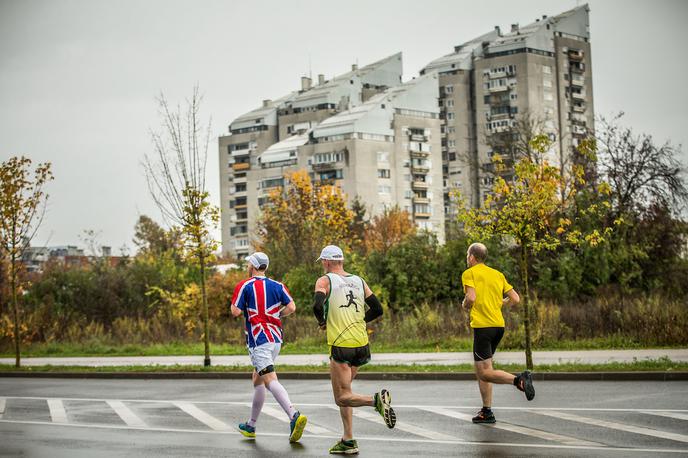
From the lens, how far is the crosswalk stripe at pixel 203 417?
40.6 ft

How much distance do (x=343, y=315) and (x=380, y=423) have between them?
260 cm

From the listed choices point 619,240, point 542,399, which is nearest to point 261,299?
point 542,399

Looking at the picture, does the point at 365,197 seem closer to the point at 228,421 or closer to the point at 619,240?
the point at 619,240

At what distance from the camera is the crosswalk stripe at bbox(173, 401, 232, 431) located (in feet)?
40.6

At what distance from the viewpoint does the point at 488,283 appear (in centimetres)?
1176

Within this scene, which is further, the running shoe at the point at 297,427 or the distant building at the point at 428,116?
the distant building at the point at 428,116

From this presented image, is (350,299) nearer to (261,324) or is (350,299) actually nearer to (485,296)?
(261,324)

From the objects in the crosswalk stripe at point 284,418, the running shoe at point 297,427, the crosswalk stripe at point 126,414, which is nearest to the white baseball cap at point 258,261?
the running shoe at point 297,427

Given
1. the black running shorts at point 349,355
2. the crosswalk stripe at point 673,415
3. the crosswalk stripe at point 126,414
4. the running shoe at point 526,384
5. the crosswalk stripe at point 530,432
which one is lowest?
the crosswalk stripe at point 126,414

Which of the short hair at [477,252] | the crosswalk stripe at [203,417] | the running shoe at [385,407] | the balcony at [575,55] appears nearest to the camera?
the running shoe at [385,407]

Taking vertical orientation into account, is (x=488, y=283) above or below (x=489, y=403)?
above

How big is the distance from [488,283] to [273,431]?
298 centimetres

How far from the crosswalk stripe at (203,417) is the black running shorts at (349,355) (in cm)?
274

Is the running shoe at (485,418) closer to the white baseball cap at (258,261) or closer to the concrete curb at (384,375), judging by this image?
the white baseball cap at (258,261)
